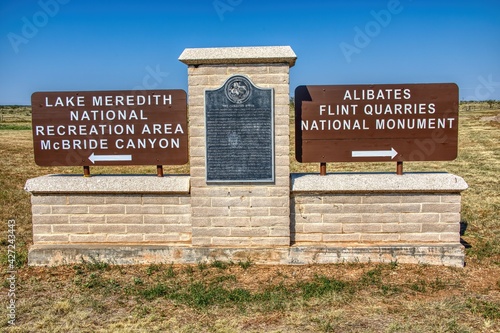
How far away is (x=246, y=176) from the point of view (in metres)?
5.80

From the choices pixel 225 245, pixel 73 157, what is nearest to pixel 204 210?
pixel 225 245

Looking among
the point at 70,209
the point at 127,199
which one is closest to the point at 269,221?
the point at 127,199

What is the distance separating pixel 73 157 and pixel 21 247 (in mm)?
1869

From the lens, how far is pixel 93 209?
608 centimetres

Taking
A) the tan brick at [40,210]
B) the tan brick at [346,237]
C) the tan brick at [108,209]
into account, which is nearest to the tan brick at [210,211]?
the tan brick at [108,209]

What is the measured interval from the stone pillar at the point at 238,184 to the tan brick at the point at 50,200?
1.80 metres

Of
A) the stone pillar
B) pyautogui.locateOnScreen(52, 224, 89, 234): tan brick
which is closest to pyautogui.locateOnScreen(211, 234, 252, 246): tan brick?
the stone pillar

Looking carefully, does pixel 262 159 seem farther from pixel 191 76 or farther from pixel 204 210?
pixel 191 76

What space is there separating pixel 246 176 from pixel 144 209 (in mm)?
1479

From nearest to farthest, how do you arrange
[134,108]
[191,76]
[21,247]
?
[191,76] → [134,108] → [21,247]

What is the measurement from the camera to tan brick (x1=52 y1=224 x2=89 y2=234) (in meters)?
6.11

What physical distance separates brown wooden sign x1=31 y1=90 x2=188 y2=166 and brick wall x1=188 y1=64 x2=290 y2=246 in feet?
1.30

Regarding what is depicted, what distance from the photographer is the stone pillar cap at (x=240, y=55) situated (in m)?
5.58

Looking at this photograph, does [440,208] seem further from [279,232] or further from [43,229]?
[43,229]
